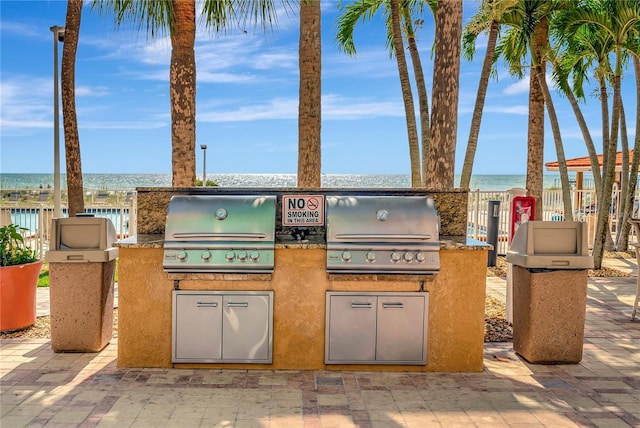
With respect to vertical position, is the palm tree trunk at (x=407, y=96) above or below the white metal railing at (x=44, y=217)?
above

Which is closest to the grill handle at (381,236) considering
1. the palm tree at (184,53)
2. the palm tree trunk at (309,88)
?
the palm tree trunk at (309,88)

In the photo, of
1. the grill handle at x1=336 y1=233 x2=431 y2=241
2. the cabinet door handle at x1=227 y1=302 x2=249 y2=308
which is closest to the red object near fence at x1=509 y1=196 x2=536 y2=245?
the grill handle at x1=336 y1=233 x2=431 y2=241

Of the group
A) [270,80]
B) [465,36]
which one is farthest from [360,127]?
[465,36]

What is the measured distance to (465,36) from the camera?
11828 millimetres

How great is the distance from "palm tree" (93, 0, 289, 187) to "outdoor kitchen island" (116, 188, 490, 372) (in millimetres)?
2359

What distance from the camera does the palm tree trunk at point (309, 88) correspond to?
6.77 metres

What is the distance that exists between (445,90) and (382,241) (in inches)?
117

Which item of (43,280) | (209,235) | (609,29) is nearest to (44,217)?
(43,280)

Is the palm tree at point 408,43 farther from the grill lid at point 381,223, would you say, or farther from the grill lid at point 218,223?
the grill lid at point 218,223

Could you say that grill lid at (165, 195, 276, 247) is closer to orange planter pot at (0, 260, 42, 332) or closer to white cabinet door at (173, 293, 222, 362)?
white cabinet door at (173, 293, 222, 362)

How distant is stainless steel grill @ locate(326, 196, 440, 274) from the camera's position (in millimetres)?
3945

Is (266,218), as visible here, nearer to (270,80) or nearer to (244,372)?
(244,372)

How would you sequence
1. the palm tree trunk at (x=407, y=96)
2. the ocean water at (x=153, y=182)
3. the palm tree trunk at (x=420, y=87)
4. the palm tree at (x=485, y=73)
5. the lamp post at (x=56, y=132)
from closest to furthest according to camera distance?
the palm tree at (x=485, y=73)
the palm tree trunk at (x=407, y=96)
the lamp post at (x=56, y=132)
the palm tree trunk at (x=420, y=87)
the ocean water at (x=153, y=182)

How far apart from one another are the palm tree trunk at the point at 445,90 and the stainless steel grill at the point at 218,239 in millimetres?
2886
